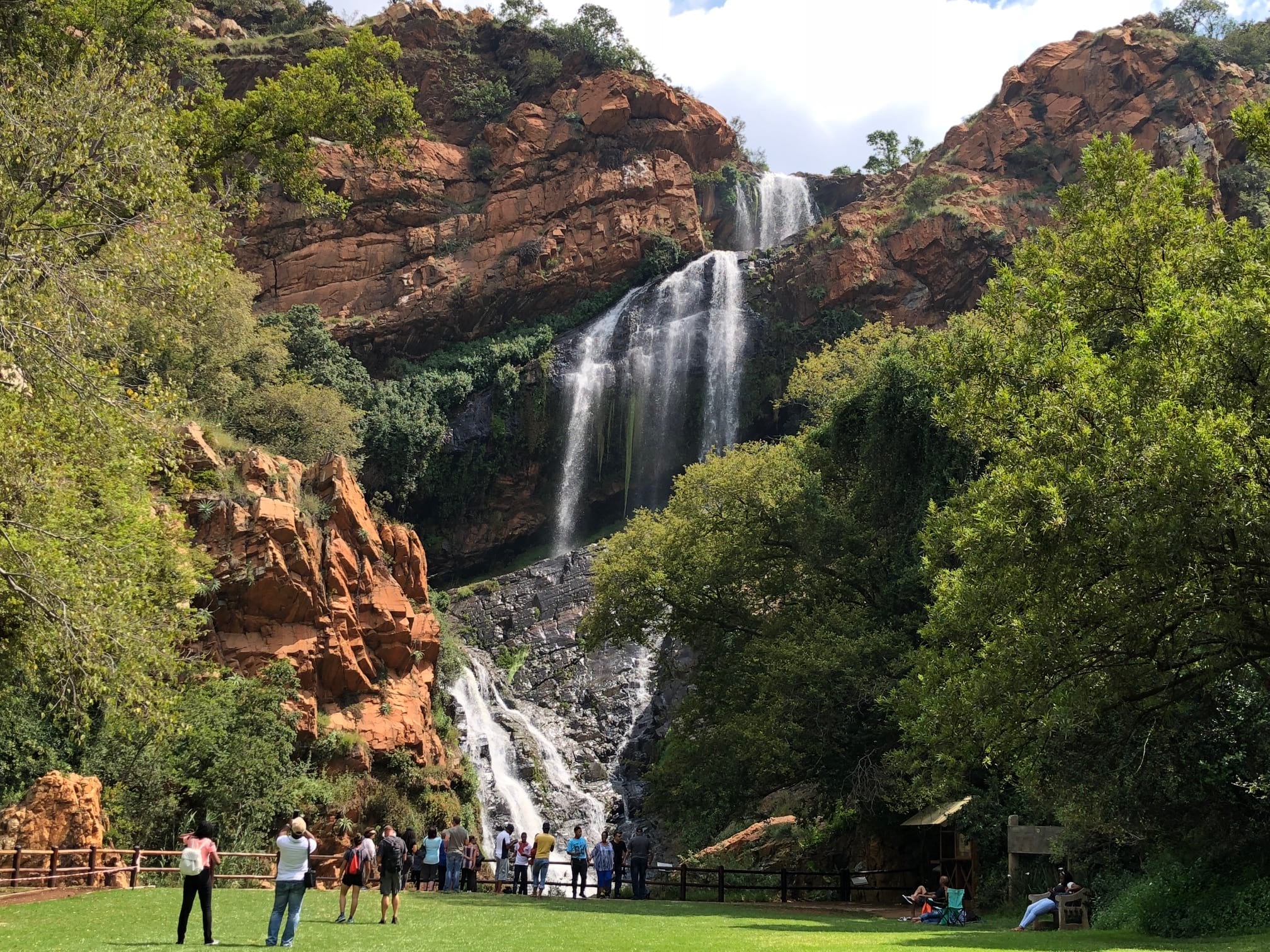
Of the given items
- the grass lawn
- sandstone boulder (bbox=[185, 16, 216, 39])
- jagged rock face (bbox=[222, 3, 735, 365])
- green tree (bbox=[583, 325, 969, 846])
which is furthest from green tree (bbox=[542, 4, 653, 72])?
the grass lawn

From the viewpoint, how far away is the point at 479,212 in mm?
57500

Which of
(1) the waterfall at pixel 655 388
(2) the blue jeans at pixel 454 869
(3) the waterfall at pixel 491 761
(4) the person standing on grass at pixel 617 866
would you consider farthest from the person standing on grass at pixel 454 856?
(1) the waterfall at pixel 655 388

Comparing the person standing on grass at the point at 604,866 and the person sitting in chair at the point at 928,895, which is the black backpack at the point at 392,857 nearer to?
the person standing on grass at the point at 604,866

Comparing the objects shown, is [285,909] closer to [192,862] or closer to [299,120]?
[192,862]

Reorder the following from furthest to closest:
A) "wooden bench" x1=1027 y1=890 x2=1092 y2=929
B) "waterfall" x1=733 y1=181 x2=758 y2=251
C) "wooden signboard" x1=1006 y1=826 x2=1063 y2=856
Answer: "waterfall" x1=733 y1=181 x2=758 y2=251 < "wooden signboard" x1=1006 y1=826 x2=1063 y2=856 < "wooden bench" x1=1027 y1=890 x2=1092 y2=929

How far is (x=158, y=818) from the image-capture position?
22.7 m

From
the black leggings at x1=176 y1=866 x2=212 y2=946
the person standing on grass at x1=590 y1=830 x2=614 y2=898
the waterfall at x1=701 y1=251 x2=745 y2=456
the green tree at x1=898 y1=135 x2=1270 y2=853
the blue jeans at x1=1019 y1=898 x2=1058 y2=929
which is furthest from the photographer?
the waterfall at x1=701 y1=251 x2=745 y2=456

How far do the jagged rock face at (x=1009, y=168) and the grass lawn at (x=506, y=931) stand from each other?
1471 inches

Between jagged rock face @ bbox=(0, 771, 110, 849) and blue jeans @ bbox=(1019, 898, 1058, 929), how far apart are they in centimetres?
1609

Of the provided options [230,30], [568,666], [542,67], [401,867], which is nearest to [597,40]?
[542,67]

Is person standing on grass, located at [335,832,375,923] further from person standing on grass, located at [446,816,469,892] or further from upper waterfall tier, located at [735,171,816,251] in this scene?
upper waterfall tier, located at [735,171,816,251]

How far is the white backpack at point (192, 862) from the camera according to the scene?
11.5 metres

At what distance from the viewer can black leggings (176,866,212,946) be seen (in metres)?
11.3

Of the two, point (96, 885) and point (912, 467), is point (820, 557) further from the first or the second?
point (96, 885)
